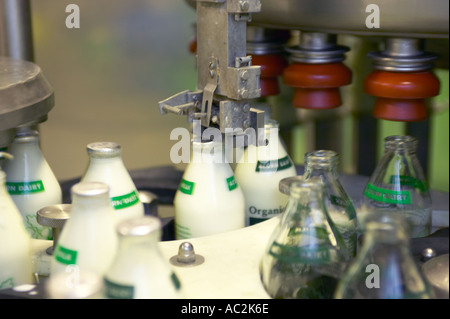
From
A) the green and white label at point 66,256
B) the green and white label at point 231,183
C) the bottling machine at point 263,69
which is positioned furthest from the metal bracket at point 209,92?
the green and white label at point 66,256

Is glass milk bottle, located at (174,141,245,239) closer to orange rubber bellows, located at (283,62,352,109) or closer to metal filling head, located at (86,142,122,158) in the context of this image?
metal filling head, located at (86,142,122,158)

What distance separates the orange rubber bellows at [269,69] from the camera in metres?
1.61

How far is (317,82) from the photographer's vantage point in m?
1.43

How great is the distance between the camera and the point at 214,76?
1.15 metres

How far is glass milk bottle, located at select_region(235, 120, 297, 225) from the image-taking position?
4.02ft

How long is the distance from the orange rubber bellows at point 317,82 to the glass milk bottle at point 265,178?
24 cm

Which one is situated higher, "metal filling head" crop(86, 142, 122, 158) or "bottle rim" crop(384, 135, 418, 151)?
"metal filling head" crop(86, 142, 122, 158)

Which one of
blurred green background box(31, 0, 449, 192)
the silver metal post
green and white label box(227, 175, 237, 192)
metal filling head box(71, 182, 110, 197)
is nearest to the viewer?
metal filling head box(71, 182, 110, 197)

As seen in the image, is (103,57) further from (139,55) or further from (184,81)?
(184,81)

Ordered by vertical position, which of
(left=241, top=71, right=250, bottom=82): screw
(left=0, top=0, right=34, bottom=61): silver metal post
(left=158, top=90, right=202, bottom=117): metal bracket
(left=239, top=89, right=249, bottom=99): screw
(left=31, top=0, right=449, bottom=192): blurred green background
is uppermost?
(left=0, top=0, right=34, bottom=61): silver metal post

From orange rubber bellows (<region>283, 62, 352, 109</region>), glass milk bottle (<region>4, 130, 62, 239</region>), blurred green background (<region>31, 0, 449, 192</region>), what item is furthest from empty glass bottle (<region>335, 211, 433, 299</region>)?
blurred green background (<region>31, 0, 449, 192</region>)

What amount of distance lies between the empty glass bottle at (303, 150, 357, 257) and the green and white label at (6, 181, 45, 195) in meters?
0.48

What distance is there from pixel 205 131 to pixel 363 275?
50 centimetres

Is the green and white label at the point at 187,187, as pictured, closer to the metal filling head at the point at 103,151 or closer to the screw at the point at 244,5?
the metal filling head at the point at 103,151
